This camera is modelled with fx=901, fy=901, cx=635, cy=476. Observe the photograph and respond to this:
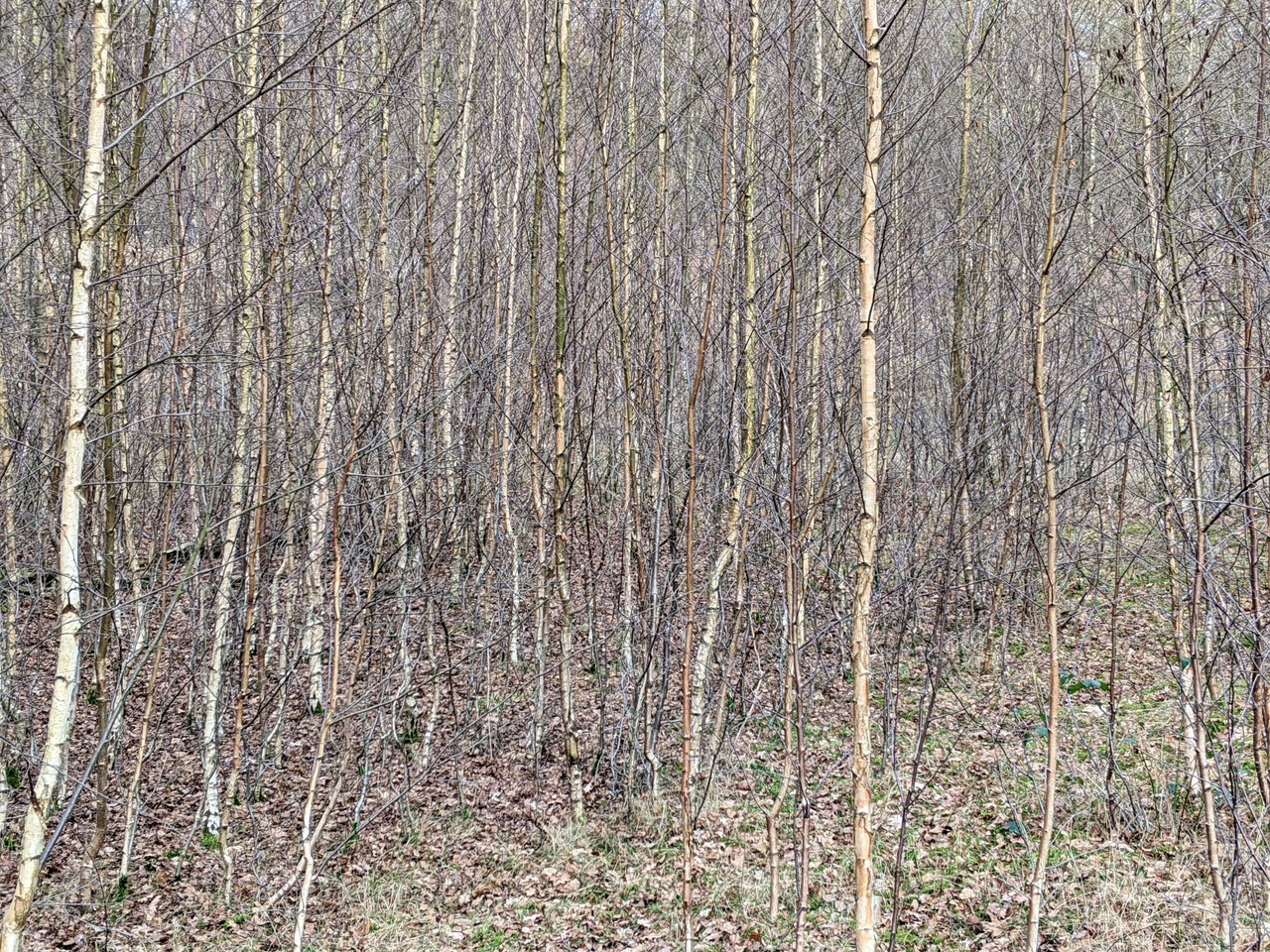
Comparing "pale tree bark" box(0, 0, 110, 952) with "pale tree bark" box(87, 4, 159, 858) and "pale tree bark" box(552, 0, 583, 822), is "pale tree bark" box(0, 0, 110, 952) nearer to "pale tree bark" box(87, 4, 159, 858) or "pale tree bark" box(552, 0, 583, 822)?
"pale tree bark" box(87, 4, 159, 858)

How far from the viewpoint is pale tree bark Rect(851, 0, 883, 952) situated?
2867mm

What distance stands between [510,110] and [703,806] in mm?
6490

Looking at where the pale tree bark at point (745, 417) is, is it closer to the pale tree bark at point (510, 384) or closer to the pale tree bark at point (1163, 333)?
the pale tree bark at point (510, 384)

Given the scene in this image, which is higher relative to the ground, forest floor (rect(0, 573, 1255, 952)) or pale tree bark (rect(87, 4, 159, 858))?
pale tree bark (rect(87, 4, 159, 858))

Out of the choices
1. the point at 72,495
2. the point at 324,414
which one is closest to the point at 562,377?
the point at 324,414

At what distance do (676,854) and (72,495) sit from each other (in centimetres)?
404

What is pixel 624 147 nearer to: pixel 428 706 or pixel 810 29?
pixel 810 29

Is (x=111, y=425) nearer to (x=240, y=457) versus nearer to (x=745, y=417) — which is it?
(x=240, y=457)

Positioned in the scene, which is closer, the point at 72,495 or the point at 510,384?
the point at 72,495

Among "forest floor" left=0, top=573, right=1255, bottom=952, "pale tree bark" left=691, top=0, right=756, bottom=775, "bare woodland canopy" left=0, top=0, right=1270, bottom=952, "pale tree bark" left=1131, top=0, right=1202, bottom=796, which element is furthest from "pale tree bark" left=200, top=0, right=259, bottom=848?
"pale tree bark" left=1131, top=0, right=1202, bottom=796

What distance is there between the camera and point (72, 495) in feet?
10.8

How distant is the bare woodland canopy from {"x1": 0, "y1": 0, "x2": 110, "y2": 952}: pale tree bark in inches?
0.7

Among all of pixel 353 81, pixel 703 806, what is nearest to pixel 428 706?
pixel 703 806

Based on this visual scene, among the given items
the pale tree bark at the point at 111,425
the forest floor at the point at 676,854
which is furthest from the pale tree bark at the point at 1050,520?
the pale tree bark at the point at 111,425
